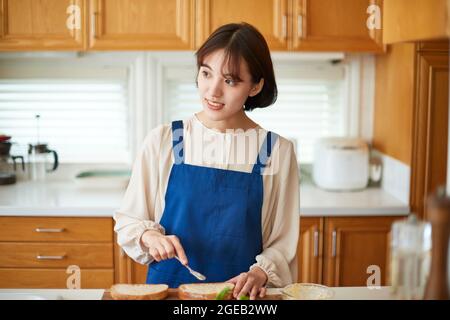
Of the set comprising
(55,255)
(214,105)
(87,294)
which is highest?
(214,105)

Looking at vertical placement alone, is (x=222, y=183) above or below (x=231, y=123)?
below

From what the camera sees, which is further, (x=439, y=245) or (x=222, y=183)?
(x=222, y=183)

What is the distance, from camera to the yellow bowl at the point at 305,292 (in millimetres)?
1635

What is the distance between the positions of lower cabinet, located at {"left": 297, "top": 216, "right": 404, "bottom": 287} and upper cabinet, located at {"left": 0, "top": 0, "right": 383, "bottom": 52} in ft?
2.73

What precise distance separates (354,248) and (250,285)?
151 cm

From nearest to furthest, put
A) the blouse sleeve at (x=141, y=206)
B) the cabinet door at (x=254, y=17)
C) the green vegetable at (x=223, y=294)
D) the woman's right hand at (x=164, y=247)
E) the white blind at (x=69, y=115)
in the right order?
the green vegetable at (x=223, y=294), the woman's right hand at (x=164, y=247), the blouse sleeve at (x=141, y=206), the cabinet door at (x=254, y=17), the white blind at (x=69, y=115)

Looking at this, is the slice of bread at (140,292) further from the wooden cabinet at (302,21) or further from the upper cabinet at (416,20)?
the wooden cabinet at (302,21)

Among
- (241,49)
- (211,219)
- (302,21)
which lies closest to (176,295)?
(211,219)

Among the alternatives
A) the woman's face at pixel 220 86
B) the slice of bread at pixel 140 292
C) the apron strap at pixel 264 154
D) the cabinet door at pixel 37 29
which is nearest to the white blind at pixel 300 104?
the cabinet door at pixel 37 29

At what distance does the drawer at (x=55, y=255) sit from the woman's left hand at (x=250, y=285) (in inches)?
54.7

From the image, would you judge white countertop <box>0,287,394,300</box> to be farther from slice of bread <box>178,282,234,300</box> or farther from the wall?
the wall

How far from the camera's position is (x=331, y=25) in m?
3.19

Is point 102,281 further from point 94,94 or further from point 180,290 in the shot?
point 180,290

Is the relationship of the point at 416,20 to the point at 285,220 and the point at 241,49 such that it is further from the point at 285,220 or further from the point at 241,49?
the point at 285,220
